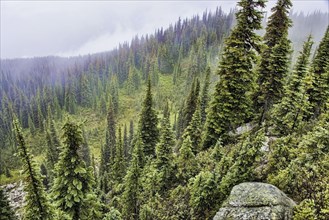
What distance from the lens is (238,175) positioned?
1348cm

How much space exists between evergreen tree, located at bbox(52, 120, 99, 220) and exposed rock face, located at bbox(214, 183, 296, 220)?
8838 mm

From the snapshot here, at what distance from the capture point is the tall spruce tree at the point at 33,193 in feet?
41.6

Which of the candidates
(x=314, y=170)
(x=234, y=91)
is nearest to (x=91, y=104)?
(x=234, y=91)

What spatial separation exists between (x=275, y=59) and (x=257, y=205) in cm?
1740

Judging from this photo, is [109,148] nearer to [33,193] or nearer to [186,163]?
[186,163]

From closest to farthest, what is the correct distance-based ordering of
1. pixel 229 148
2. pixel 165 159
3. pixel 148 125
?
pixel 229 148 < pixel 165 159 < pixel 148 125

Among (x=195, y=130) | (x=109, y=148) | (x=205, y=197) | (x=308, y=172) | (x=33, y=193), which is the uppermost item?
(x=308, y=172)

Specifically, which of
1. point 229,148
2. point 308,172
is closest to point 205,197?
point 308,172

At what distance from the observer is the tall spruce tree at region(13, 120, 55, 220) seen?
12680mm

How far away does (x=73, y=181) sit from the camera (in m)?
14.7

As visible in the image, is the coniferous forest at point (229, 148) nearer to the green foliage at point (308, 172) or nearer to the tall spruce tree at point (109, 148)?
the green foliage at point (308, 172)

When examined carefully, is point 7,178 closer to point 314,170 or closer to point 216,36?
point 314,170

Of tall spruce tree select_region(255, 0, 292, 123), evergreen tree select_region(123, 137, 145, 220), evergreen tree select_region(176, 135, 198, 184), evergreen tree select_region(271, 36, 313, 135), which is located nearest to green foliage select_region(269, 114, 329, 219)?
evergreen tree select_region(271, 36, 313, 135)

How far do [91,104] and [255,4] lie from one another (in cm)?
13920
